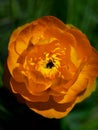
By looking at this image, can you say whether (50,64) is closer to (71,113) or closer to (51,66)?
(51,66)

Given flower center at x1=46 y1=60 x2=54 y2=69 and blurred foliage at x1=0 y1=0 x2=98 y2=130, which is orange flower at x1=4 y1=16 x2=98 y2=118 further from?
blurred foliage at x1=0 y1=0 x2=98 y2=130

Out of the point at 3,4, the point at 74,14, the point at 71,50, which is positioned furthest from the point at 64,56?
the point at 3,4

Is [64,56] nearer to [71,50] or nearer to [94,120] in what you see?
[71,50]

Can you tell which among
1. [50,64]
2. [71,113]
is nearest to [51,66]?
[50,64]

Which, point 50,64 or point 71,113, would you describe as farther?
point 71,113

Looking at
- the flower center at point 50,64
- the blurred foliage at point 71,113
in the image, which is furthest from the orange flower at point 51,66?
the blurred foliage at point 71,113

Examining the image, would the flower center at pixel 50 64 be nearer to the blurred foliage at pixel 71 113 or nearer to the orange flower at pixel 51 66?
the orange flower at pixel 51 66
